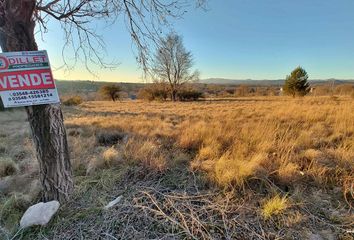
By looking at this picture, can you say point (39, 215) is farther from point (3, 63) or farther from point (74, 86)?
point (74, 86)

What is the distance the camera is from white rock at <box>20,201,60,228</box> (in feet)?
6.24

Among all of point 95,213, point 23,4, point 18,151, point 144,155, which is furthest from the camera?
point 18,151

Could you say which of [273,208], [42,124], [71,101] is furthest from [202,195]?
[71,101]

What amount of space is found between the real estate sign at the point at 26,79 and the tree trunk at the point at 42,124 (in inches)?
3.8

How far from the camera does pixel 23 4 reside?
190cm

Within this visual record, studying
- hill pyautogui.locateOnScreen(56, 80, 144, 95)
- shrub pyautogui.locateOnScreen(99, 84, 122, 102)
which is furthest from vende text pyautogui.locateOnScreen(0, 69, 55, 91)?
shrub pyautogui.locateOnScreen(99, 84, 122, 102)

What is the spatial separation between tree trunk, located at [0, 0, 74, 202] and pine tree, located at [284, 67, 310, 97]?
2983 cm

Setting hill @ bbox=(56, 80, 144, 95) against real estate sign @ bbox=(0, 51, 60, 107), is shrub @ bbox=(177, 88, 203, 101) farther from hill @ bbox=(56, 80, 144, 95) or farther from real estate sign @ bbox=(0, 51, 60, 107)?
real estate sign @ bbox=(0, 51, 60, 107)

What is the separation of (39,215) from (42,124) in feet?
2.88

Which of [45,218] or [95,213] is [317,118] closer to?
[95,213]

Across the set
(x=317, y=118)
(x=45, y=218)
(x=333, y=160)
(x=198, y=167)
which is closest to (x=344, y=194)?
(x=333, y=160)

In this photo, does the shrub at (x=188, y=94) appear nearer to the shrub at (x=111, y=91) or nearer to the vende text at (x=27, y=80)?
Result: the shrub at (x=111, y=91)

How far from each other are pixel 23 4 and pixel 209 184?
2.67 meters

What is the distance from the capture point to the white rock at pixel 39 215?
6.24 ft
